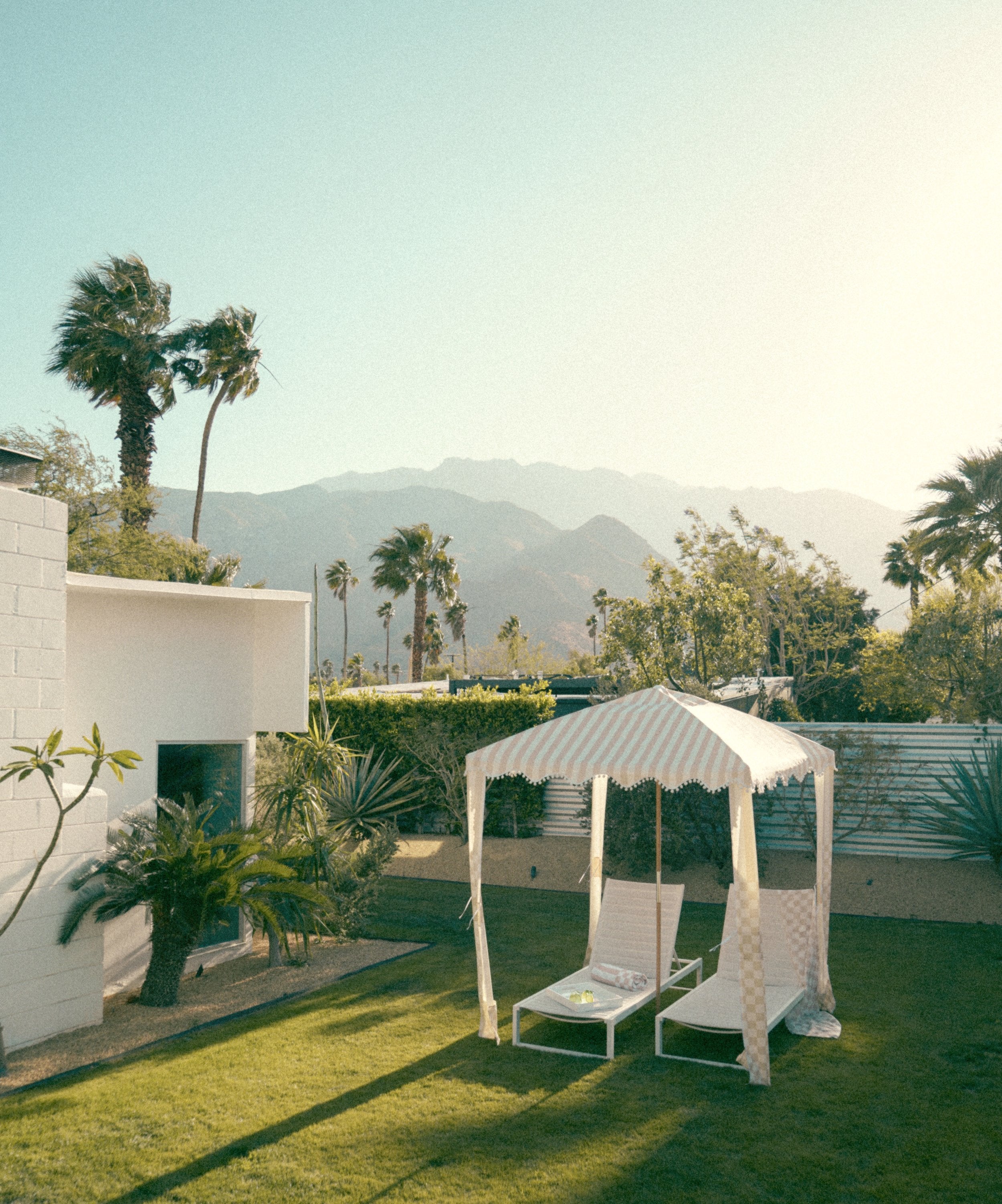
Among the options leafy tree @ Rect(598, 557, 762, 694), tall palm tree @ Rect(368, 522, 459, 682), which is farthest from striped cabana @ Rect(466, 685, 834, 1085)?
tall palm tree @ Rect(368, 522, 459, 682)

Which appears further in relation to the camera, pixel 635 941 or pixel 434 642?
pixel 434 642

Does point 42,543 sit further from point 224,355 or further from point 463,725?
point 224,355

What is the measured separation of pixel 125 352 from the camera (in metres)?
24.2

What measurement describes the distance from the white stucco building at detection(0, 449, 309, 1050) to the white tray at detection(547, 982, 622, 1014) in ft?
13.5

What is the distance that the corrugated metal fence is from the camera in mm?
13320

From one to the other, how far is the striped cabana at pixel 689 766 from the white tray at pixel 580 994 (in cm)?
56

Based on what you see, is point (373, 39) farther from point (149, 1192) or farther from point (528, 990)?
point (149, 1192)

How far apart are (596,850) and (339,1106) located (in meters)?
4.52

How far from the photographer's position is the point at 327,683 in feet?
68.8

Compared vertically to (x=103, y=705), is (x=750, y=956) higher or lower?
lower

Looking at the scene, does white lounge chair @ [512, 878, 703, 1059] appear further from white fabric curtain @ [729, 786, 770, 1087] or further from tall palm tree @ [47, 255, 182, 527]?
tall palm tree @ [47, 255, 182, 527]

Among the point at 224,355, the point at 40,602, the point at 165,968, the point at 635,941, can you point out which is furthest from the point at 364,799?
the point at 224,355

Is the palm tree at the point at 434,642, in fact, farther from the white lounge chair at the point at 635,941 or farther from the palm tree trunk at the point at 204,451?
the white lounge chair at the point at 635,941

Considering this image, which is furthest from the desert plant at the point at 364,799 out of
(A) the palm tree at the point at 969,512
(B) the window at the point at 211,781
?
(A) the palm tree at the point at 969,512
